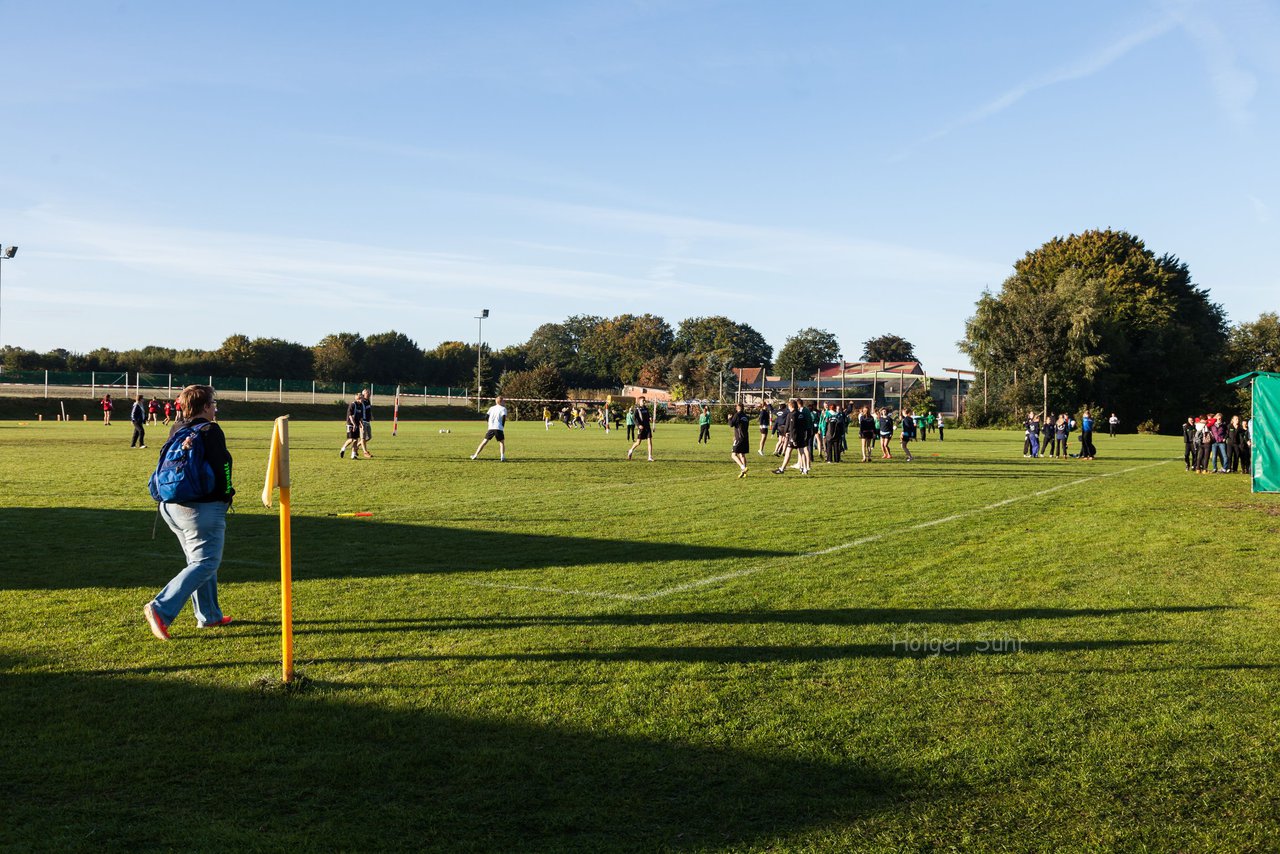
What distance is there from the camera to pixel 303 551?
1087 cm

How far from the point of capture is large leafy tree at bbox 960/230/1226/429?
230ft

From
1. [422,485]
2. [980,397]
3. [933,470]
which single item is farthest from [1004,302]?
[422,485]

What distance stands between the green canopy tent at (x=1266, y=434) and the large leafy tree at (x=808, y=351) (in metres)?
108

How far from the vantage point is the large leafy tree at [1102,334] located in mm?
70125

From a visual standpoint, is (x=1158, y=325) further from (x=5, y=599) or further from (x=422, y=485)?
(x=5, y=599)

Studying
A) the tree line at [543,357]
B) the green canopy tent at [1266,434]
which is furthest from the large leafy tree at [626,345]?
the green canopy tent at [1266,434]

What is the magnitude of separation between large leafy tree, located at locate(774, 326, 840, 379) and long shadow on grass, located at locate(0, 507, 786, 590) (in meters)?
118

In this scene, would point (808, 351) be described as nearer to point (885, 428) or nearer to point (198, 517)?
point (885, 428)

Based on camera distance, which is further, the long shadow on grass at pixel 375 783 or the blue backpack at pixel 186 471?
the blue backpack at pixel 186 471

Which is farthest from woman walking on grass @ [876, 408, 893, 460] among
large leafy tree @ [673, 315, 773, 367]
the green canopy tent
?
large leafy tree @ [673, 315, 773, 367]

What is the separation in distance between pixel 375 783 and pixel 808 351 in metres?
127

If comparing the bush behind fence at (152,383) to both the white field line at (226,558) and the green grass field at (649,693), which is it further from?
the green grass field at (649,693)

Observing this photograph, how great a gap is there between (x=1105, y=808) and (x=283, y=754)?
3733 millimetres

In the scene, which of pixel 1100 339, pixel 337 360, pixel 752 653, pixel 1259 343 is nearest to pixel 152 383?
pixel 337 360
